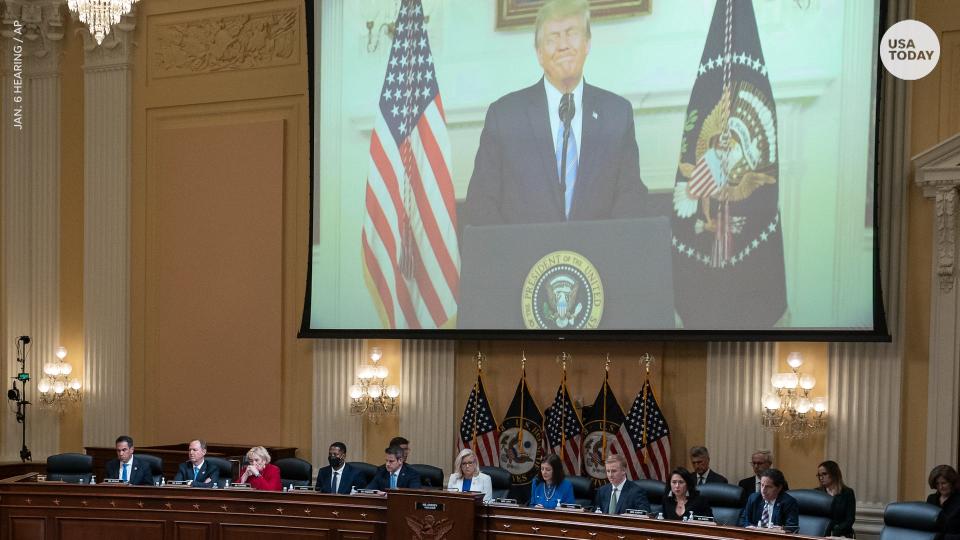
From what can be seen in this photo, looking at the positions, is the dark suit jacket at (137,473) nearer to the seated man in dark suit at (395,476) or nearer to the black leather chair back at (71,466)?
the black leather chair back at (71,466)

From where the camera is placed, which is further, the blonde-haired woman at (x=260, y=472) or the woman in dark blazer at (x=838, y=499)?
the blonde-haired woman at (x=260, y=472)

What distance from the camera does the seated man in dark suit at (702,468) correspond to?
10234 mm

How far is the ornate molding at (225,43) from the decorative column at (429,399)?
368cm

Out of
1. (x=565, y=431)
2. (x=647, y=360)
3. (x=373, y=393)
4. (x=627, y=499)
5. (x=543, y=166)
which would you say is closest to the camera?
(x=627, y=499)

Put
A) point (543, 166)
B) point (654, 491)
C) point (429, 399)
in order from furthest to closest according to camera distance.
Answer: point (429, 399) < point (543, 166) < point (654, 491)

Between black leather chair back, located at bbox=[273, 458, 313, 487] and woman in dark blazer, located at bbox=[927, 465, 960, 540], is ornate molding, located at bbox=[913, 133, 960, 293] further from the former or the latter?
black leather chair back, located at bbox=[273, 458, 313, 487]

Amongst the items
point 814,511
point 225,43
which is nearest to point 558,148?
point 814,511

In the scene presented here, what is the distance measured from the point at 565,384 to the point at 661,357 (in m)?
0.97

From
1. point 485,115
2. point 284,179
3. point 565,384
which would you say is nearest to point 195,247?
point 284,179

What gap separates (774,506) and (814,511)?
2.50 ft

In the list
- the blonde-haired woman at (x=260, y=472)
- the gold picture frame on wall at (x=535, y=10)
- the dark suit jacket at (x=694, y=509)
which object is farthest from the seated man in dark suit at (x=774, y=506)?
the gold picture frame on wall at (x=535, y=10)

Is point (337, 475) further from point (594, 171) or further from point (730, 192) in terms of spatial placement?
point (730, 192)

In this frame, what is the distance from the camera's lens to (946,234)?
9.98 m

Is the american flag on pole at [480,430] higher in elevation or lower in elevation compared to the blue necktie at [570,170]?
lower
